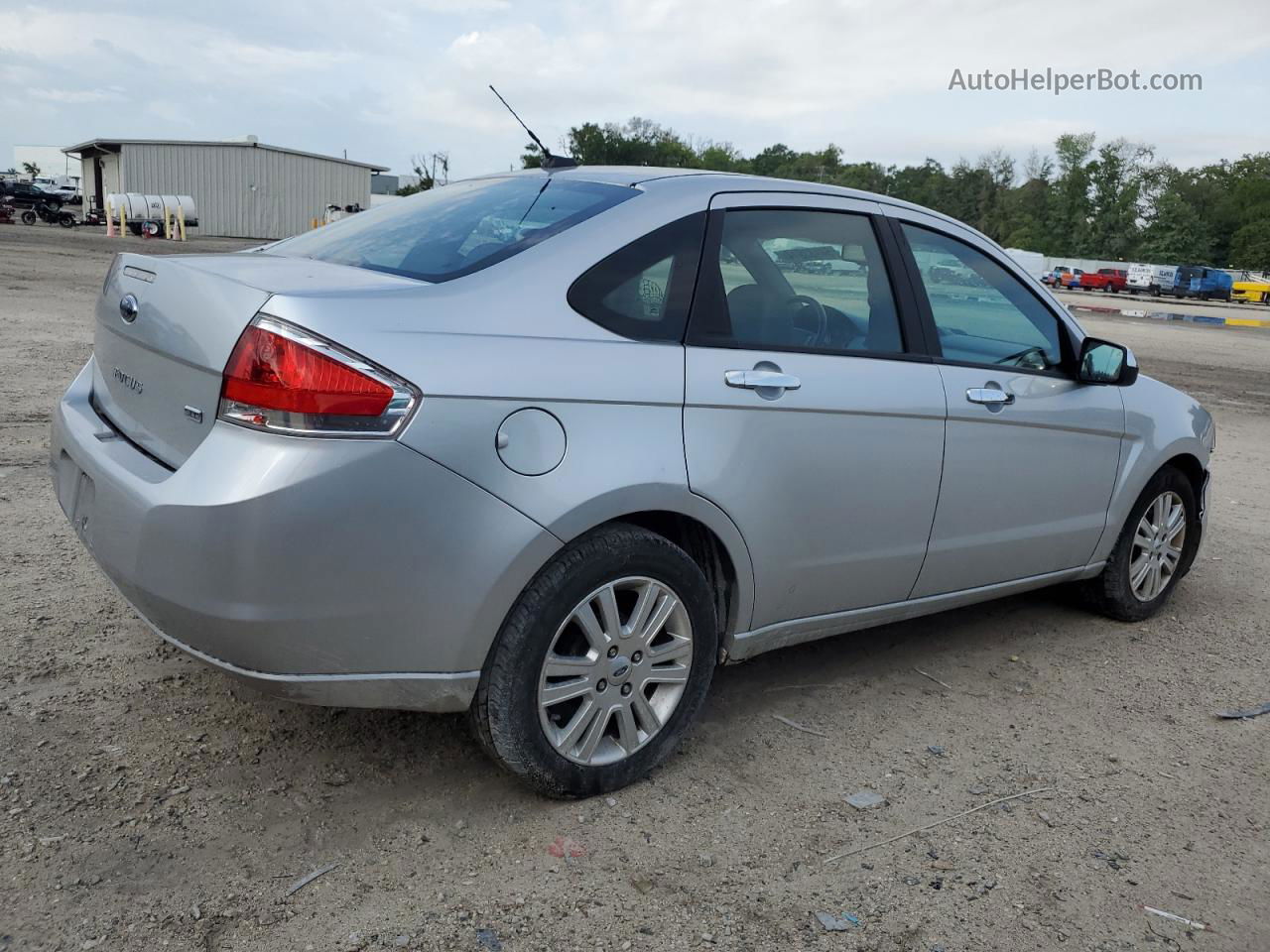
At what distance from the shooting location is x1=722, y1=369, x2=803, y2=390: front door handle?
3135 millimetres

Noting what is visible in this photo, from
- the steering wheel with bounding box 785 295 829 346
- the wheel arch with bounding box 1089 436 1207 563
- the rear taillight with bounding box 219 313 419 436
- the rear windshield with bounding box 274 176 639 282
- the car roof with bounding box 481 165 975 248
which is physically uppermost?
the car roof with bounding box 481 165 975 248

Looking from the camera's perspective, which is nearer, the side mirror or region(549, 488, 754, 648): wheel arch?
Answer: region(549, 488, 754, 648): wheel arch

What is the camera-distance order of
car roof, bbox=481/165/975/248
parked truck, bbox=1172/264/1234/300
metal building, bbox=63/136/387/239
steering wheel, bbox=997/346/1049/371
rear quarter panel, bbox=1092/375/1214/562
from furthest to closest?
parked truck, bbox=1172/264/1234/300
metal building, bbox=63/136/387/239
rear quarter panel, bbox=1092/375/1214/562
steering wheel, bbox=997/346/1049/371
car roof, bbox=481/165/975/248

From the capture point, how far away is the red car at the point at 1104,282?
63.5 metres

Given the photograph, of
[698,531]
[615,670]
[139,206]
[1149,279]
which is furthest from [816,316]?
[1149,279]

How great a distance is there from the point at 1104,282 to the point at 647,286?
220ft

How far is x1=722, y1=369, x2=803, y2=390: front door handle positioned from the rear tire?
220cm

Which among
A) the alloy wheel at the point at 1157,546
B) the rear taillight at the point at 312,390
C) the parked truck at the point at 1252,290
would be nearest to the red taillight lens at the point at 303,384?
the rear taillight at the point at 312,390

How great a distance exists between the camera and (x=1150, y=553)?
16.1ft

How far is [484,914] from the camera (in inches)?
101

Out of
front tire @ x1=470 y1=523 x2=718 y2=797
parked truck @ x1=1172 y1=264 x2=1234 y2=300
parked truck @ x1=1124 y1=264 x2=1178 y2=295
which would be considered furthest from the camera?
parked truck @ x1=1124 y1=264 x2=1178 y2=295

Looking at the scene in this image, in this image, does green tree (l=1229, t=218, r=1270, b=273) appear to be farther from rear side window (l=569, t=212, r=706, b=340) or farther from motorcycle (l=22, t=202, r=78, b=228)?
rear side window (l=569, t=212, r=706, b=340)

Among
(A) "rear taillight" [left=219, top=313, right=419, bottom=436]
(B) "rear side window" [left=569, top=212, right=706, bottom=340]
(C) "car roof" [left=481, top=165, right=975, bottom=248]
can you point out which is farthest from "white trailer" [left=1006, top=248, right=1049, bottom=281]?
(A) "rear taillight" [left=219, top=313, right=419, bottom=436]

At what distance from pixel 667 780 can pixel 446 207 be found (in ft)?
6.21
